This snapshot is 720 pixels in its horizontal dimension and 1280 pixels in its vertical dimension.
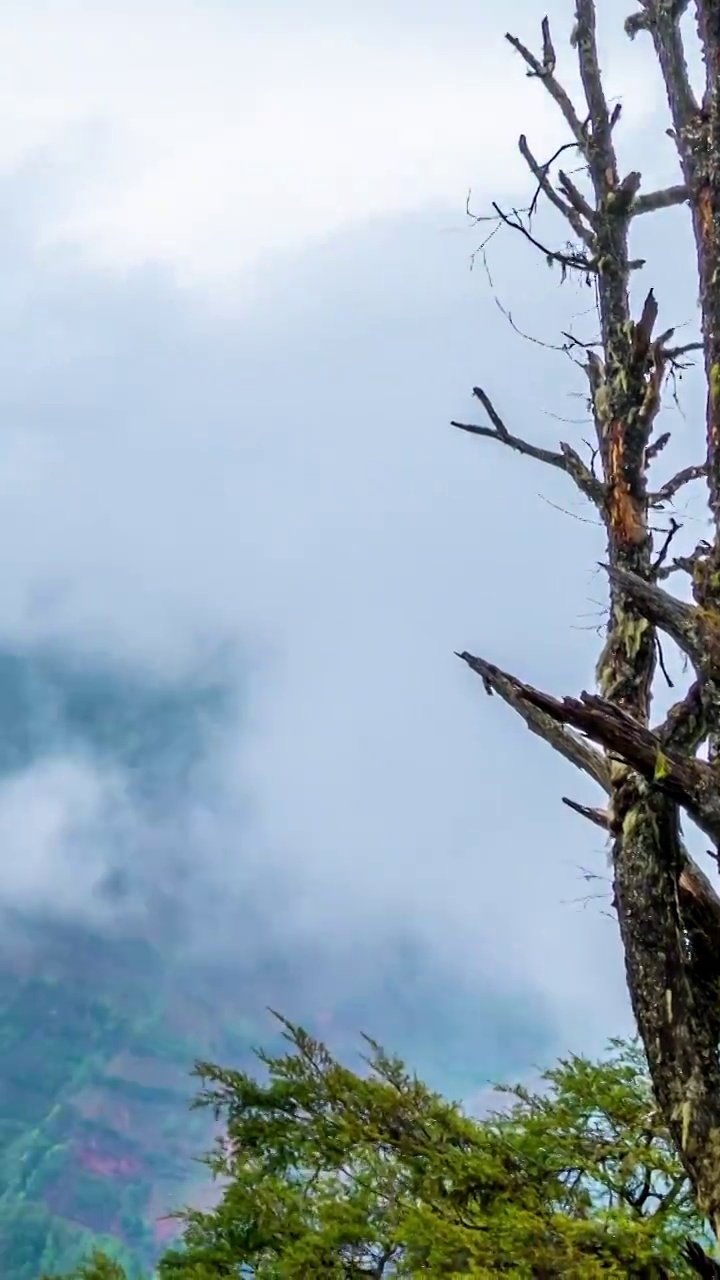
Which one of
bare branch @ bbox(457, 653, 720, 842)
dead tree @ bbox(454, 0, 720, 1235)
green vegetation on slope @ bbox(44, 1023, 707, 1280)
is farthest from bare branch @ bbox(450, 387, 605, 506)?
green vegetation on slope @ bbox(44, 1023, 707, 1280)

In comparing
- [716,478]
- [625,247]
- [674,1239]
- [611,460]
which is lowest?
[674,1239]

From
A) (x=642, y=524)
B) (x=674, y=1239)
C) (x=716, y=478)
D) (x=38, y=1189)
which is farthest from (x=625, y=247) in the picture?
(x=38, y=1189)

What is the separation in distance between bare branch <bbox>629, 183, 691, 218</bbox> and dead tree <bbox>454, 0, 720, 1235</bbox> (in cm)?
1

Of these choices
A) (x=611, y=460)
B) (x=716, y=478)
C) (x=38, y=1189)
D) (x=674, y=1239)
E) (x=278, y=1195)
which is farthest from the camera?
(x=38, y=1189)

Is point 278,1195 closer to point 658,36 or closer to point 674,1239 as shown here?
point 674,1239

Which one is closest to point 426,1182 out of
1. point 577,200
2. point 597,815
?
point 597,815

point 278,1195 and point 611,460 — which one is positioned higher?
point 611,460

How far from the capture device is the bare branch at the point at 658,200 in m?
7.00

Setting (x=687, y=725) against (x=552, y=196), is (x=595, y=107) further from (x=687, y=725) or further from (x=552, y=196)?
(x=687, y=725)

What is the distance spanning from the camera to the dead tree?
509cm

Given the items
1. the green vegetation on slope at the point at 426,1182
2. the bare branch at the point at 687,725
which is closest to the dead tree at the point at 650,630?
the bare branch at the point at 687,725

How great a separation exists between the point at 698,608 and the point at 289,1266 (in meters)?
7.27

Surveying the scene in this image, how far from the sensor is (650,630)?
258 inches

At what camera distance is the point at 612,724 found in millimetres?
4906
